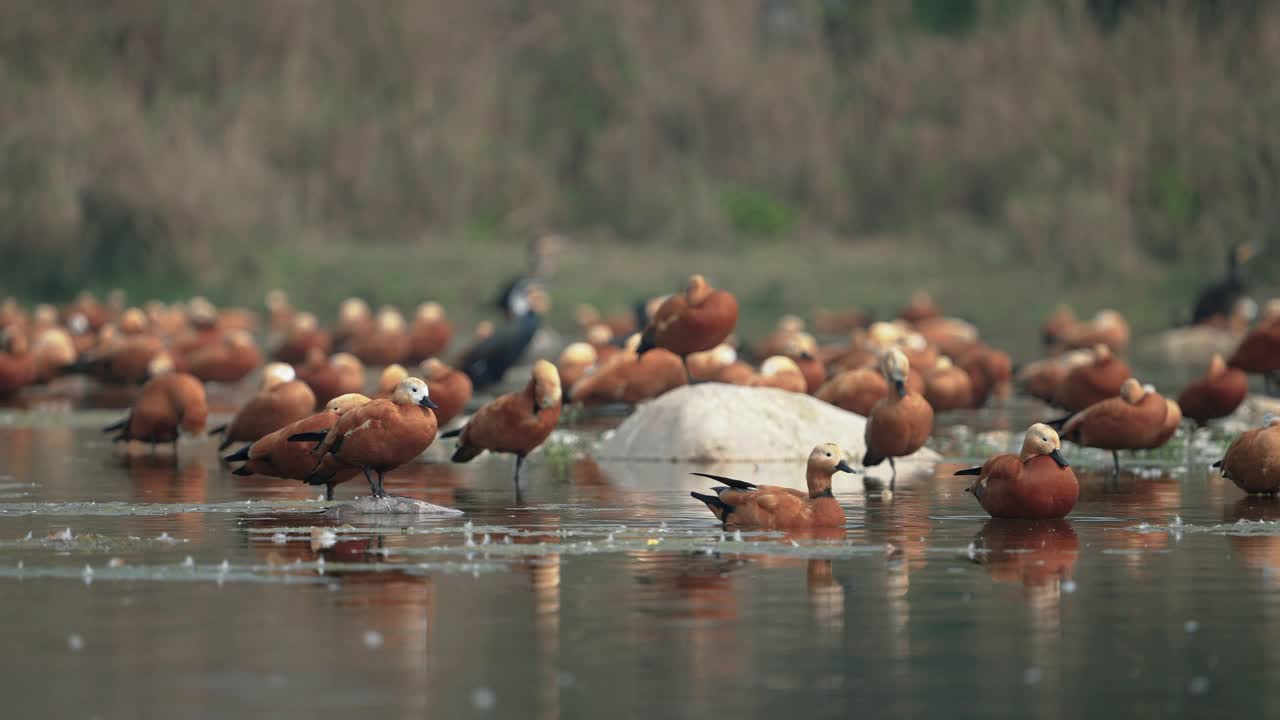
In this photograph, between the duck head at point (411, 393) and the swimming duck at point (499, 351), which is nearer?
the duck head at point (411, 393)

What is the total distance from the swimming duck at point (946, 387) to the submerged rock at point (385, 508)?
9.79 meters

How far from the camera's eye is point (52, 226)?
4344 centimetres

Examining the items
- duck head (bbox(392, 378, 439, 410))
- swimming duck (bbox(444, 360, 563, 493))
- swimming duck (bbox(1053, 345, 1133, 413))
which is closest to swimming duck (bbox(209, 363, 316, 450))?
swimming duck (bbox(444, 360, 563, 493))

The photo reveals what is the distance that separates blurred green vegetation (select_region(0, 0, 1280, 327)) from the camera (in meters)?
44.3

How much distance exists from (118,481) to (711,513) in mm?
5222

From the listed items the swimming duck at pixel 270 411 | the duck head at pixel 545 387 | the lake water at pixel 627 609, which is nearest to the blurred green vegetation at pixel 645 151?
the swimming duck at pixel 270 411

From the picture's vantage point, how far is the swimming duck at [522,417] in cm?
1728

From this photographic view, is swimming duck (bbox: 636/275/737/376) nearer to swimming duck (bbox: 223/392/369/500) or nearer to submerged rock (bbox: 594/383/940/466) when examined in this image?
submerged rock (bbox: 594/383/940/466)

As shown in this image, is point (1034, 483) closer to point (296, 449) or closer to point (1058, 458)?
point (1058, 458)

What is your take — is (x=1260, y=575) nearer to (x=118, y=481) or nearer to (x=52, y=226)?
(x=118, y=481)

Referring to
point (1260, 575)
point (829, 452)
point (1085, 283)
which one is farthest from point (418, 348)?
point (1260, 575)

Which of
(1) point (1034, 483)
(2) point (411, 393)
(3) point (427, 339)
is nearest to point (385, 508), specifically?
(2) point (411, 393)

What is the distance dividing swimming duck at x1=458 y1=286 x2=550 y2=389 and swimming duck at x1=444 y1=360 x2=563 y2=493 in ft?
38.7

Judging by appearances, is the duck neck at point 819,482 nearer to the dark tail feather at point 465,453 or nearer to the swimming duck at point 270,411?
the dark tail feather at point 465,453
